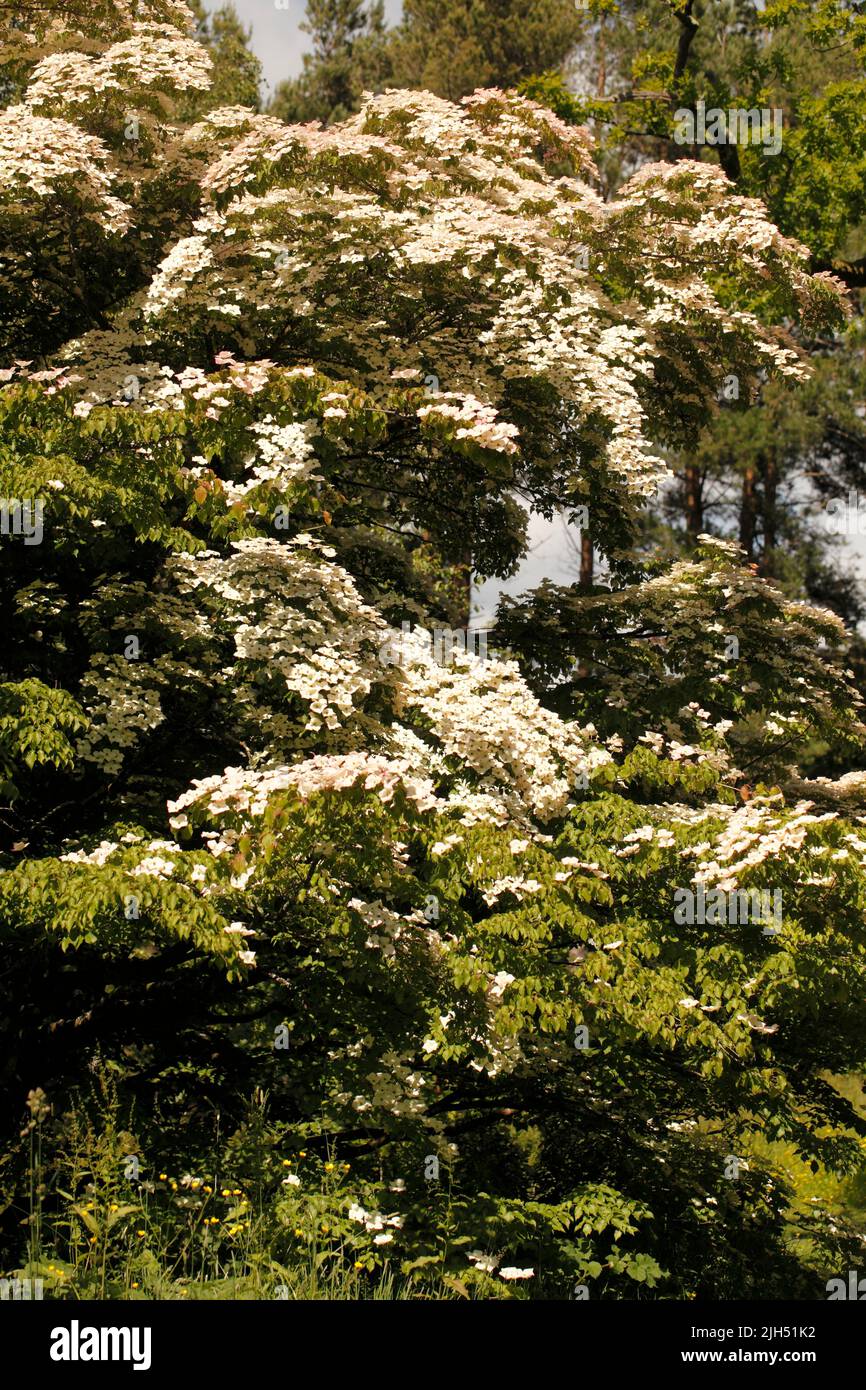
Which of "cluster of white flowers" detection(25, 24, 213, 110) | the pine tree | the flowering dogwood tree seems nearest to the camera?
the flowering dogwood tree

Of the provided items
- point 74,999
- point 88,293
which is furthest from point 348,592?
point 88,293

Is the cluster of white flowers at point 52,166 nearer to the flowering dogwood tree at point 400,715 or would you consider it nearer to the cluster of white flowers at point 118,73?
the flowering dogwood tree at point 400,715

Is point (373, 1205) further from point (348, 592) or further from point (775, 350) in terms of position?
point (775, 350)

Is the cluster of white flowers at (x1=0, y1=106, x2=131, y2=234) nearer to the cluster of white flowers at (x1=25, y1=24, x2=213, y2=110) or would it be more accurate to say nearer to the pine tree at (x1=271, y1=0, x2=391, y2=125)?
the cluster of white flowers at (x1=25, y1=24, x2=213, y2=110)

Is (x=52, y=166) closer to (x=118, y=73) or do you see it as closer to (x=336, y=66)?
(x=118, y=73)

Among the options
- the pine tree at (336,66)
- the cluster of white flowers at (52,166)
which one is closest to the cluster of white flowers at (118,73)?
the cluster of white flowers at (52,166)

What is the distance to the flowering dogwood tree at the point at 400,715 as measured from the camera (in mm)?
7973

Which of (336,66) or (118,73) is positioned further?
(336,66)

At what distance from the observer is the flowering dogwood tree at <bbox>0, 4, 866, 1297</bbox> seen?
26.2 feet

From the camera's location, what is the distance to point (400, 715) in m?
9.59

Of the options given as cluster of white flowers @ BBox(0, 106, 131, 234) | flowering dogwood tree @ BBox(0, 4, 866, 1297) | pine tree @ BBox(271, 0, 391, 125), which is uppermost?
pine tree @ BBox(271, 0, 391, 125)

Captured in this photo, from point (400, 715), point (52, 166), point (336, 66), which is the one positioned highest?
point (336, 66)

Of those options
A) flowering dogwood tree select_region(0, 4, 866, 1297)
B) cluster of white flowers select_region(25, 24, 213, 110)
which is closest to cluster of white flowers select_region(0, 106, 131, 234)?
flowering dogwood tree select_region(0, 4, 866, 1297)

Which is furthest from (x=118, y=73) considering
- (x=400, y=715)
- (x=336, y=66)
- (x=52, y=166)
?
(x=336, y=66)
